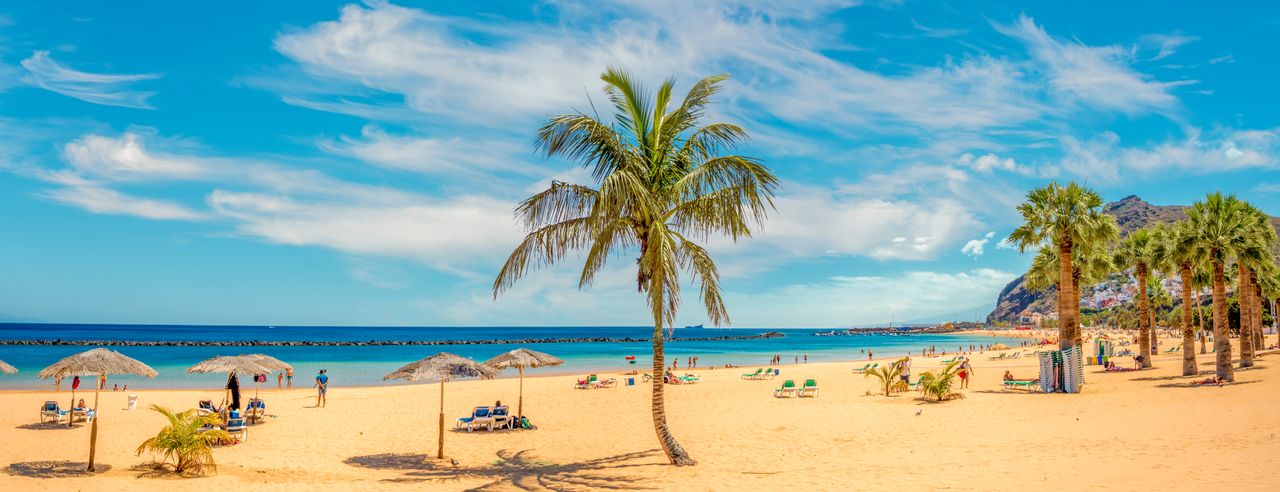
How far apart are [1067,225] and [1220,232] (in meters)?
4.54

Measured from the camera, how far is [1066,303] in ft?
85.4

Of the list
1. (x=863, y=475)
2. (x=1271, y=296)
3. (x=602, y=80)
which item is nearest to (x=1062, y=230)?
(x=863, y=475)

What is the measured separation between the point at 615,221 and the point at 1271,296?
A: 5857cm

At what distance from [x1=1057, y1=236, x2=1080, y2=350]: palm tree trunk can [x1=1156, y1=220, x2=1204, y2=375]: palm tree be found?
3.44 meters

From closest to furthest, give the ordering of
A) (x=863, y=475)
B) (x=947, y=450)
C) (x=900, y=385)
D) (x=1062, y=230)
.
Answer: (x=863, y=475), (x=947, y=450), (x=900, y=385), (x=1062, y=230)

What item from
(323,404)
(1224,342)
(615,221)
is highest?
(615,221)

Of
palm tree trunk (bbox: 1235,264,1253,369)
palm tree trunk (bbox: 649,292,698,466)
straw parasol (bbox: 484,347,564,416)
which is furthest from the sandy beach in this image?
palm tree trunk (bbox: 1235,264,1253,369)

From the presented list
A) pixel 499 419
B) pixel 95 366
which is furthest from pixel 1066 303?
pixel 95 366

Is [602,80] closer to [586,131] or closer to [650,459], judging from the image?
[586,131]

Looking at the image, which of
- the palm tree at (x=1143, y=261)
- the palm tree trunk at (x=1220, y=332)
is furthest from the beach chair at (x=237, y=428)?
the palm tree at (x=1143, y=261)

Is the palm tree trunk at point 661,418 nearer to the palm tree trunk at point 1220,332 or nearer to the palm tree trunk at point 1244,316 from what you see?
the palm tree trunk at point 1220,332

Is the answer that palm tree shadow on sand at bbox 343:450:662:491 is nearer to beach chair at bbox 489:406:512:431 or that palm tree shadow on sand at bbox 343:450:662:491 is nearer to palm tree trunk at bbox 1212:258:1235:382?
beach chair at bbox 489:406:512:431

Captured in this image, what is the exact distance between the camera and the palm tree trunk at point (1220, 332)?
22562mm

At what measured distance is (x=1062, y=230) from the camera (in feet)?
84.7
